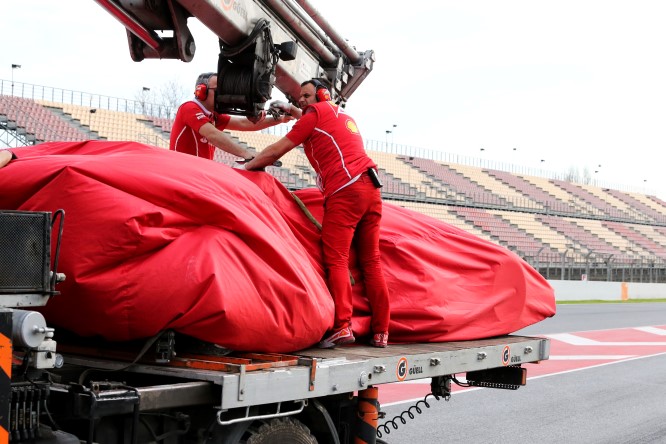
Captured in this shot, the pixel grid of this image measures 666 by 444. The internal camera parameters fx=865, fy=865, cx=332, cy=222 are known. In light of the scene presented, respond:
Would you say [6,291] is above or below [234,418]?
above

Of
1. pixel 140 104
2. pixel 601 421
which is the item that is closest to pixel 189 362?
pixel 601 421

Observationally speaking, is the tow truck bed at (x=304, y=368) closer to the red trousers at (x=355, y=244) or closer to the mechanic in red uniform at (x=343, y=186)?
the red trousers at (x=355, y=244)

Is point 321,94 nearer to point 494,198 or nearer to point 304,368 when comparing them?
point 304,368

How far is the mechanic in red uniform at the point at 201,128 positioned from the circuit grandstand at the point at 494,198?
1441 centimetres

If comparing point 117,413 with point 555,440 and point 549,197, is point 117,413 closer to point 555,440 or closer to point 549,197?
point 555,440

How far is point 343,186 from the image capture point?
5.37 metres

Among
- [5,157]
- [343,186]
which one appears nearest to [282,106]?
[343,186]

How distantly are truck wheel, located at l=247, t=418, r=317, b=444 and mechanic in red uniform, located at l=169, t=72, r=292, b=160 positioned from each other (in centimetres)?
206

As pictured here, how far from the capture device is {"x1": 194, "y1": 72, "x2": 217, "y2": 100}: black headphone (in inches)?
243

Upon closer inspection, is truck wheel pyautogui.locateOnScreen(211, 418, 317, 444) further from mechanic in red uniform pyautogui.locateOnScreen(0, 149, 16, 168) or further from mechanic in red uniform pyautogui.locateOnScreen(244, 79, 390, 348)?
mechanic in red uniform pyautogui.locateOnScreen(0, 149, 16, 168)

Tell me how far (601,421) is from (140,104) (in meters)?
29.7

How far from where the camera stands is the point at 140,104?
36000mm

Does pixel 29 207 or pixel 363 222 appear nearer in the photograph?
pixel 29 207

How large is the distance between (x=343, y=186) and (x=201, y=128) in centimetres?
115
